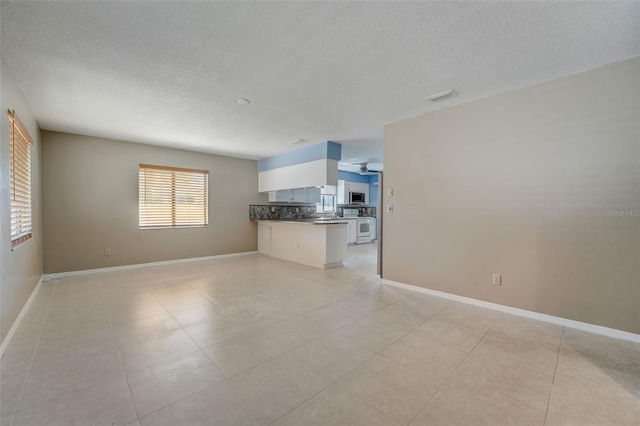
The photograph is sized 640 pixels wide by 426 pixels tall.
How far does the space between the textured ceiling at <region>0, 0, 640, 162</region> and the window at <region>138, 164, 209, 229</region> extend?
191 centimetres

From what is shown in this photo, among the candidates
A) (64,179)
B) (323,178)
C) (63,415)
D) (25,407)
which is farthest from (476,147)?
(64,179)

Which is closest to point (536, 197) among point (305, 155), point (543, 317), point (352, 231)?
point (543, 317)

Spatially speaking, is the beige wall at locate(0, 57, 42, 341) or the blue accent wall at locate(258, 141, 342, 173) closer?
the beige wall at locate(0, 57, 42, 341)

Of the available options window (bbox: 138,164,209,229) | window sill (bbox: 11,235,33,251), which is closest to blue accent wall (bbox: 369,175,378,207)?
window (bbox: 138,164,209,229)

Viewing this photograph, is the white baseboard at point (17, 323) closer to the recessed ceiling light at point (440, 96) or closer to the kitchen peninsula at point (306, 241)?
the kitchen peninsula at point (306, 241)

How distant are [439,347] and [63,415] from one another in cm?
260

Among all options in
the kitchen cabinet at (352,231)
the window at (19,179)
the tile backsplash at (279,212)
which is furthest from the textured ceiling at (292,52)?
the kitchen cabinet at (352,231)

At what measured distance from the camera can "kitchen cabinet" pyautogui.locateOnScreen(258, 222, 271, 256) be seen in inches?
263

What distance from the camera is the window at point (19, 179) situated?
2.67 meters

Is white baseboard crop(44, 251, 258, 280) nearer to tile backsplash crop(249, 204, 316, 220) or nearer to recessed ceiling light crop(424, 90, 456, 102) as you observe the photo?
tile backsplash crop(249, 204, 316, 220)

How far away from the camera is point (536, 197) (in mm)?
2793

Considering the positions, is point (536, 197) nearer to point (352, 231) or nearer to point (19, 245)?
point (19, 245)

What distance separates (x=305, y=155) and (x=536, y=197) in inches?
160

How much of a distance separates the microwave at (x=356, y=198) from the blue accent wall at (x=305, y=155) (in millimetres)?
3329
